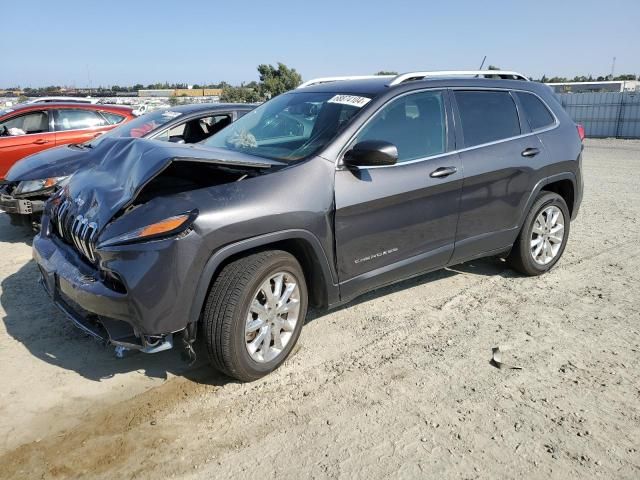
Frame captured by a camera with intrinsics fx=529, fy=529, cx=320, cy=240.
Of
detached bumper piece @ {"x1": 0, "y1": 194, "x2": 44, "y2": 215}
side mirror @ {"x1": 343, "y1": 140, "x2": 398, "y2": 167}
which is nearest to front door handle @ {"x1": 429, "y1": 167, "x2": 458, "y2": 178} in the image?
side mirror @ {"x1": 343, "y1": 140, "x2": 398, "y2": 167}

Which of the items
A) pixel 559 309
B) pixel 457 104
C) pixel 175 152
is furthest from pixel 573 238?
pixel 175 152

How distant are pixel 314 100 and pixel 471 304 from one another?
2143 mm

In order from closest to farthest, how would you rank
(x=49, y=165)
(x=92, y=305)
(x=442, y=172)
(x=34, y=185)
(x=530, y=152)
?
(x=92, y=305) < (x=442, y=172) < (x=530, y=152) < (x=34, y=185) < (x=49, y=165)

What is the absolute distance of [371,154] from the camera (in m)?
3.41

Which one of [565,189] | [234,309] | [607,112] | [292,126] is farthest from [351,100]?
[607,112]

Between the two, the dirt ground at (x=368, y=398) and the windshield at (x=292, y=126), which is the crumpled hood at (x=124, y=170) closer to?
the windshield at (x=292, y=126)

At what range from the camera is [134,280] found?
2.79 meters

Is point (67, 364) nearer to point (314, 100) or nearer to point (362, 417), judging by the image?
point (362, 417)

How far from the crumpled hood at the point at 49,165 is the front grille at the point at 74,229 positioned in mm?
2343

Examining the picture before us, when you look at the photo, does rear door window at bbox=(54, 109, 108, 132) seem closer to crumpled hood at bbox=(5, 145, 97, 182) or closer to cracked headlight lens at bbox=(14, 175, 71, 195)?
crumpled hood at bbox=(5, 145, 97, 182)

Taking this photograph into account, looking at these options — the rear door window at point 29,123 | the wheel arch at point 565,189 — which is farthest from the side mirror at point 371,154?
the rear door window at point 29,123

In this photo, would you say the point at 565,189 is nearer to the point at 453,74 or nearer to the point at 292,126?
the point at 453,74

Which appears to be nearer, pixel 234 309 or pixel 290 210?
pixel 234 309

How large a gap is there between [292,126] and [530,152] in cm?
217
